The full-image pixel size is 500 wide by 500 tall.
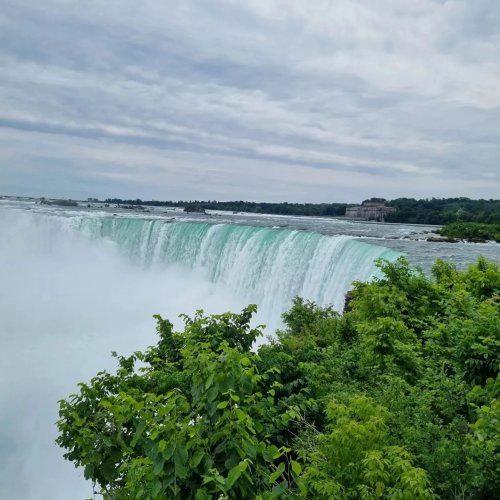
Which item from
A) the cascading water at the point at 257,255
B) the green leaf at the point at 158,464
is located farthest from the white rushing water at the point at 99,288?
the green leaf at the point at 158,464

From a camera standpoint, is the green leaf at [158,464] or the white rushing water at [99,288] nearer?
the green leaf at [158,464]

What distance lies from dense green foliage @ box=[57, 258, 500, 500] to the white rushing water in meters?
8.38

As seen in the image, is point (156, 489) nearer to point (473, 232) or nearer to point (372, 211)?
point (473, 232)

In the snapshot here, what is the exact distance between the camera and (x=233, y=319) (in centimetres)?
738

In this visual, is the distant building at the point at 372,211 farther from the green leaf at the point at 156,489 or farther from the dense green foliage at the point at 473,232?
the green leaf at the point at 156,489

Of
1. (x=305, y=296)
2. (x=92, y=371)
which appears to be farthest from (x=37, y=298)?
(x=305, y=296)

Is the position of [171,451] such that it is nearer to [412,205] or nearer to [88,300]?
[88,300]

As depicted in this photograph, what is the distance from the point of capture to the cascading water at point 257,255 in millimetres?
17500

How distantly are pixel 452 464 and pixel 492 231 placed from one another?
32522 mm

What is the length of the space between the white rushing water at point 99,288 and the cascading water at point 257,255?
7 cm

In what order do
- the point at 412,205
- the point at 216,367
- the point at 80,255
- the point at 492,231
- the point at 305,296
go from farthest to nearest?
the point at 412,205, the point at 80,255, the point at 492,231, the point at 305,296, the point at 216,367

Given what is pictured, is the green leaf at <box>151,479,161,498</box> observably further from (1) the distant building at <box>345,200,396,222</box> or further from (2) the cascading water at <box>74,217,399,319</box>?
(1) the distant building at <box>345,200,396,222</box>

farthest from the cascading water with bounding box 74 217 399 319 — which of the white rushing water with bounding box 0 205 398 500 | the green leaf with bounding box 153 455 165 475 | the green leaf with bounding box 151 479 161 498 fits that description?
the green leaf with bounding box 151 479 161 498

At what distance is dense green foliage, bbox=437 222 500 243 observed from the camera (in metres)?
31.8
